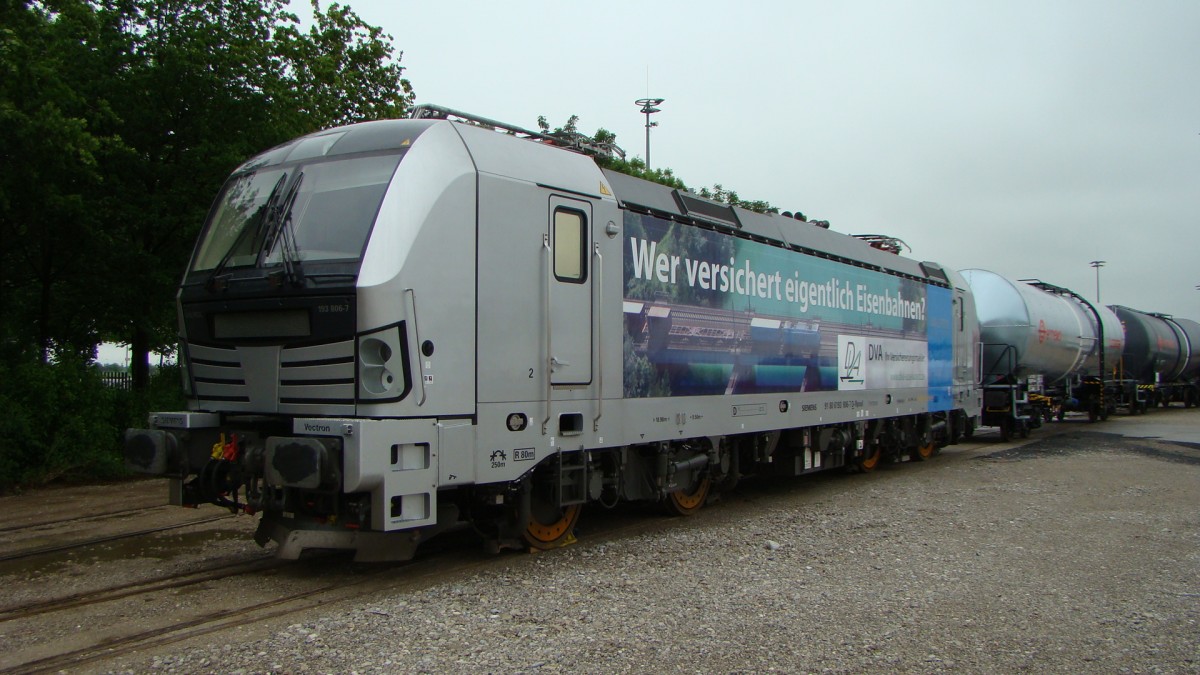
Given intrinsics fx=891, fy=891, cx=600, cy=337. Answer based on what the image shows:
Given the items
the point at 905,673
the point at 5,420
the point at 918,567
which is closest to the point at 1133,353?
the point at 918,567

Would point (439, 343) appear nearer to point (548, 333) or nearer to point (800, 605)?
point (548, 333)

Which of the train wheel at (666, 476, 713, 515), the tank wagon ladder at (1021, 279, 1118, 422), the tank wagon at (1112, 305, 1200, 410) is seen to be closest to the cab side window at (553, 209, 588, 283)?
the train wheel at (666, 476, 713, 515)

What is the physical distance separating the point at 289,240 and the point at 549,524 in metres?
3.20

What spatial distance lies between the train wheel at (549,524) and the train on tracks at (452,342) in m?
0.02

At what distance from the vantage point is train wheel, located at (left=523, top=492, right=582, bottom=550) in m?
7.49

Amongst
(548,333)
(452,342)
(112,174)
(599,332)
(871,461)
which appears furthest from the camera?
(871,461)

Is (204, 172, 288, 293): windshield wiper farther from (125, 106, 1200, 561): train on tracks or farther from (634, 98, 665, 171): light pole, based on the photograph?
(634, 98, 665, 171): light pole

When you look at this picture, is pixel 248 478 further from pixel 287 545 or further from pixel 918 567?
pixel 918 567

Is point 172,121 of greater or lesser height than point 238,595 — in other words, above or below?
above

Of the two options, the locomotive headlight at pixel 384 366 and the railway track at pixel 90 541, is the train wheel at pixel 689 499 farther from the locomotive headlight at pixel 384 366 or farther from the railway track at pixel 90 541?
the railway track at pixel 90 541

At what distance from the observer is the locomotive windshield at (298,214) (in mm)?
6238

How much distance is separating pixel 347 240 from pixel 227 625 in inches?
102

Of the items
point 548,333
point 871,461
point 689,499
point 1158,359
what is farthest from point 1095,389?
point 548,333

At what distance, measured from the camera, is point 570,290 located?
7414mm
